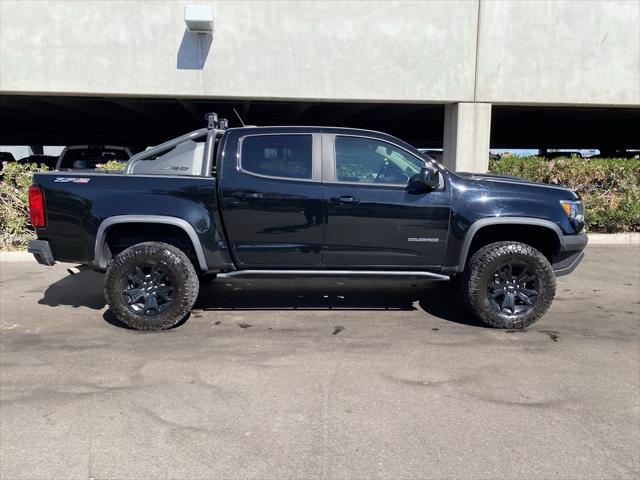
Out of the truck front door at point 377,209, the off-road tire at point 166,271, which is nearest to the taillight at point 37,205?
the off-road tire at point 166,271

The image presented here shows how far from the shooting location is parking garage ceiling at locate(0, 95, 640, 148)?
15617 millimetres

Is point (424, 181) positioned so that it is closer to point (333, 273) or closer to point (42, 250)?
point (333, 273)

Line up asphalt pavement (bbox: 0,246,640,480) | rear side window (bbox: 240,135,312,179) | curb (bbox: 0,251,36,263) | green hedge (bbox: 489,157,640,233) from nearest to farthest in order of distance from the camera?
asphalt pavement (bbox: 0,246,640,480)
rear side window (bbox: 240,135,312,179)
curb (bbox: 0,251,36,263)
green hedge (bbox: 489,157,640,233)

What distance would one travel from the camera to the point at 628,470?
9.19 ft

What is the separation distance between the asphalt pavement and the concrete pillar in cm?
560

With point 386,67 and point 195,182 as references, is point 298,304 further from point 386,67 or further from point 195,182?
point 386,67

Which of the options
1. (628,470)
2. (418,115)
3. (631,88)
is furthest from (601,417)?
(418,115)

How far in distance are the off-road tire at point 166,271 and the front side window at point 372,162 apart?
180 cm

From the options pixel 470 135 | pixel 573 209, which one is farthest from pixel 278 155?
pixel 470 135

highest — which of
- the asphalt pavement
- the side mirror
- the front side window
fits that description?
the front side window

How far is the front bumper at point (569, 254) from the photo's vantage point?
509cm

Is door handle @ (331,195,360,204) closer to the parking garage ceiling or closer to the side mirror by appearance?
the side mirror

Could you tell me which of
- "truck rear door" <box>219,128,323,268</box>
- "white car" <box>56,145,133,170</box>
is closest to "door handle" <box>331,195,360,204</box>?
"truck rear door" <box>219,128,323,268</box>

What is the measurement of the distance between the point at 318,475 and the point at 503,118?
67.9ft
